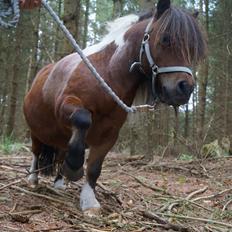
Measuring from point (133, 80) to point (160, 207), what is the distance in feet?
5.34

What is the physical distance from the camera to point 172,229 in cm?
461

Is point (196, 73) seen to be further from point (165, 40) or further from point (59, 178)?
point (165, 40)

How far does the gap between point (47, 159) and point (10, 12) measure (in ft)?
9.11

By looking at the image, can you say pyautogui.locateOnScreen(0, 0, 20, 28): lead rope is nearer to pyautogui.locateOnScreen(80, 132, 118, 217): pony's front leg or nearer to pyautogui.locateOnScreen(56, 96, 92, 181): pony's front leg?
pyautogui.locateOnScreen(56, 96, 92, 181): pony's front leg

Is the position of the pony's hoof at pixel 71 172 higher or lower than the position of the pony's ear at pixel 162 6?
lower

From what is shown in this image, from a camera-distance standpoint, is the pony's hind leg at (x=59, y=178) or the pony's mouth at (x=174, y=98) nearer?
the pony's mouth at (x=174, y=98)

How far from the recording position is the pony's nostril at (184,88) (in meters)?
4.19

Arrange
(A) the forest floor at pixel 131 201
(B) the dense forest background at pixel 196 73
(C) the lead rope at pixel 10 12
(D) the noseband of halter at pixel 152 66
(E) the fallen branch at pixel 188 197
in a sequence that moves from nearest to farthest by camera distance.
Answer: (C) the lead rope at pixel 10 12 → (D) the noseband of halter at pixel 152 66 → (A) the forest floor at pixel 131 201 → (E) the fallen branch at pixel 188 197 → (B) the dense forest background at pixel 196 73

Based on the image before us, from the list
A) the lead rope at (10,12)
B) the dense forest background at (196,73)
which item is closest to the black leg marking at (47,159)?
the lead rope at (10,12)

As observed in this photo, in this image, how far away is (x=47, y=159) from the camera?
6188 mm

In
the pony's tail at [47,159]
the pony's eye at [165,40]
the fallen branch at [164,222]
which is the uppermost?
the pony's eye at [165,40]

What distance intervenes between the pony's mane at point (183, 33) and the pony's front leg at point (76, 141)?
0.97 meters

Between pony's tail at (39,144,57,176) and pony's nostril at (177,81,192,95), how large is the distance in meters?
2.49

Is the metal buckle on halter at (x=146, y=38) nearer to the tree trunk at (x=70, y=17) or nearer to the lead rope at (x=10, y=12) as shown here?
the lead rope at (x=10, y=12)
